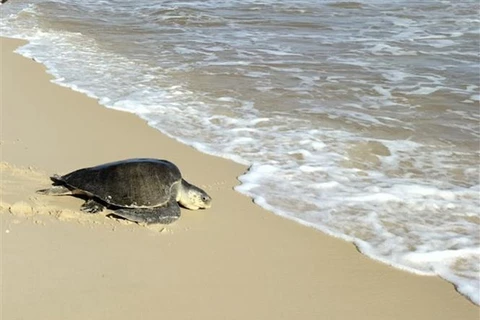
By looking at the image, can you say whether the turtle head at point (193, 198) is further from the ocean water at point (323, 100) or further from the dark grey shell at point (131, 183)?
the ocean water at point (323, 100)

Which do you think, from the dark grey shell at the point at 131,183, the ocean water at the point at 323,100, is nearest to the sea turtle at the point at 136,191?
the dark grey shell at the point at 131,183

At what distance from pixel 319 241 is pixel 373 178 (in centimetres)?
113

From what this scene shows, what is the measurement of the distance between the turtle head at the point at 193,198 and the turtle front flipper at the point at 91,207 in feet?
1.73

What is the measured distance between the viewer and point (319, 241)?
12.1 feet

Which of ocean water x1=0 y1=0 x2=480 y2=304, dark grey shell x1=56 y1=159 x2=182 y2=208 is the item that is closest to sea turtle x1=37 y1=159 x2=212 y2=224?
dark grey shell x1=56 y1=159 x2=182 y2=208

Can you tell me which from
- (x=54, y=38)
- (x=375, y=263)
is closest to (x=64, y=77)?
(x=54, y=38)

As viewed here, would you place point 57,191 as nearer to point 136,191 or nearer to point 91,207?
point 91,207

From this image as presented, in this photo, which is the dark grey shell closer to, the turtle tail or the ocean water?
the turtle tail

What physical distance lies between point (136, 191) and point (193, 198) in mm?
388

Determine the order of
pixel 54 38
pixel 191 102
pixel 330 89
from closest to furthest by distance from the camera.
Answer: pixel 191 102 → pixel 330 89 → pixel 54 38

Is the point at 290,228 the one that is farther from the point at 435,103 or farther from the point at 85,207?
the point at 435,103

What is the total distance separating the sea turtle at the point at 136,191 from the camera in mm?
3746

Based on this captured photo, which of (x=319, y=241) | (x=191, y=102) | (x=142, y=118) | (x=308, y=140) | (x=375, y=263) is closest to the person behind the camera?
(x=375, y=263)

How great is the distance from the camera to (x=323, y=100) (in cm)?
667
